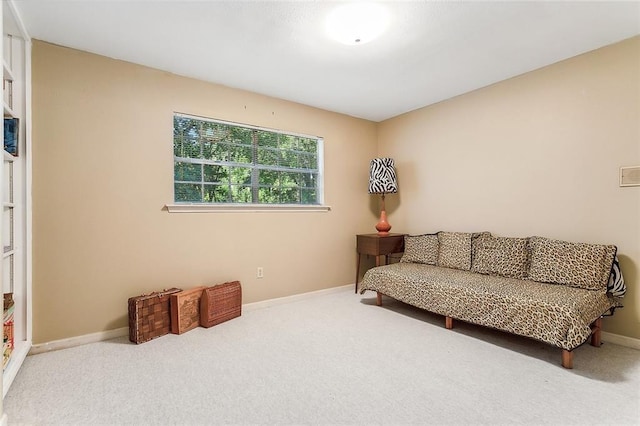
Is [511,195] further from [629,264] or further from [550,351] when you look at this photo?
[550,351]

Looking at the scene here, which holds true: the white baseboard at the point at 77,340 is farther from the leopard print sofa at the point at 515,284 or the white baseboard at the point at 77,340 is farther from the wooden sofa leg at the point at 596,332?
the wooden sofa leg at the point at 596,332

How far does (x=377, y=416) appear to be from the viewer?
63.9 inches

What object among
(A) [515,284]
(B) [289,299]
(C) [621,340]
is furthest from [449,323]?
(B) [289,299]

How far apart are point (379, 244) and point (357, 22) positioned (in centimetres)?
244

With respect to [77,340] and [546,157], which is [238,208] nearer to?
[77,340]

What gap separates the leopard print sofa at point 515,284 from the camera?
7.04ft

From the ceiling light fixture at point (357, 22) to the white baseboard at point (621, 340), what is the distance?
2966 mm

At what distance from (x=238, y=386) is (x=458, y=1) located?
273 cm

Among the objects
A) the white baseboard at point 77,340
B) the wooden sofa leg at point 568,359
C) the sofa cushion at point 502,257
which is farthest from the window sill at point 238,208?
the wooden sofa leg at point 568,359

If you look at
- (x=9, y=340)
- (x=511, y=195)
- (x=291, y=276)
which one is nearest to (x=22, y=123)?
(x=9, y=340)

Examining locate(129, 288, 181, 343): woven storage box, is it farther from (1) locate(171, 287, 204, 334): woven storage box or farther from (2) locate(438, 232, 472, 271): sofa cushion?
(2) locate(438, 232, 472, 271): sofa cushion

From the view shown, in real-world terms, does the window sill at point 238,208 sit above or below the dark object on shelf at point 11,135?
below

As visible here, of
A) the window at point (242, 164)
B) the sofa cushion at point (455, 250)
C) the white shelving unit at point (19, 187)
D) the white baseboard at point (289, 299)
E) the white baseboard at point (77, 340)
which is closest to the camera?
the white shelving unit at point (19, 187)

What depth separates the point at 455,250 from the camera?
11.1 feet
